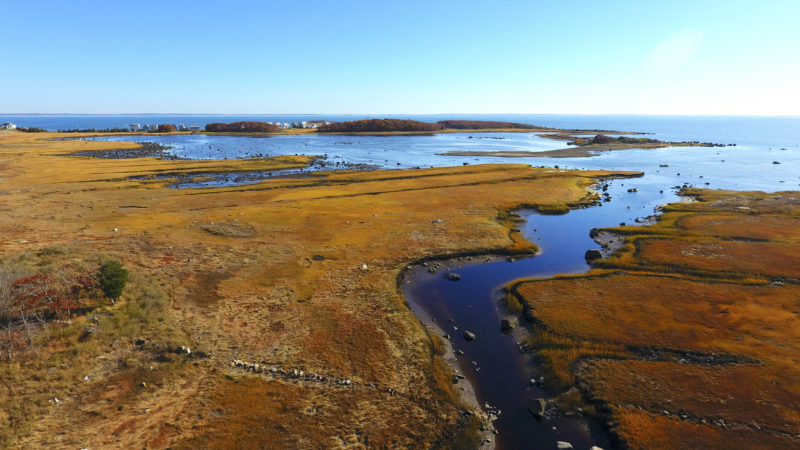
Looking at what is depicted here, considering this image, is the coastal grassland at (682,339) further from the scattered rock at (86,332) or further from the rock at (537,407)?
the scattered rock at (86,332)

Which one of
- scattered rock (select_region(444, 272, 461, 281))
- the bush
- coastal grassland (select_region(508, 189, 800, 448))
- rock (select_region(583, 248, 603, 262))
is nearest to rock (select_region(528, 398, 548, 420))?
coastal grassland (select_region(508, 189, 800, 448))

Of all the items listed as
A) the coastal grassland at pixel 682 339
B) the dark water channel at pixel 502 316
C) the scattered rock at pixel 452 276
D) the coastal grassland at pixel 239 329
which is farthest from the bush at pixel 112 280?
the coastal grassland at pixel 682 339

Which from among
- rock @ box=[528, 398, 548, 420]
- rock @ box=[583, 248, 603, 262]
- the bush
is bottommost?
rock @ box=[528, 398, 548, 420]

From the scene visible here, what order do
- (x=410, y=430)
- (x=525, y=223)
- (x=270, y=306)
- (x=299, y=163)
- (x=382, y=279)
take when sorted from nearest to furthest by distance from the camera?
(x=410, y=430) → (x=270, y=306) → (x=382, y=279) → (x=525, y=223) → (x=299, y=163)

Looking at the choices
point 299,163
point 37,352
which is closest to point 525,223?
point 37,352

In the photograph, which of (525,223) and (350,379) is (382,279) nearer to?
(350,379)

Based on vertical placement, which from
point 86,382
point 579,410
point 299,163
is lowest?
point 579,410

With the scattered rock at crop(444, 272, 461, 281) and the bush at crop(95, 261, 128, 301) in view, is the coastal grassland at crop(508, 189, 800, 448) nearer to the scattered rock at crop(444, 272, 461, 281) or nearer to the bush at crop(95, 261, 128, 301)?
the scattered rock at crop(444, 272, 461, 281)
